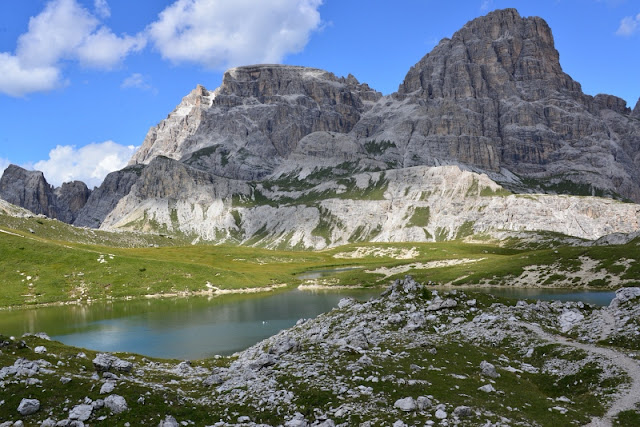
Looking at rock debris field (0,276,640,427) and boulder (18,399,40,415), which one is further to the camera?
rock debris field (0,276,640,427)

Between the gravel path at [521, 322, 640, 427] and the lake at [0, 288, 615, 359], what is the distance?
38.0 metres

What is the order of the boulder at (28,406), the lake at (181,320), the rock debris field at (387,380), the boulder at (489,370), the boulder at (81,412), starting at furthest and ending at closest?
the lake at (181,320) < the boulder at (489,370) < the rock debris field at (387,380) < the boulder at (28,406) < the boulder at (81,412)

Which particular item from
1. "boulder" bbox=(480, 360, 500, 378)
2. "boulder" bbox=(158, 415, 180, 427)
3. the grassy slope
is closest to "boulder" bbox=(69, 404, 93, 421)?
"boulder" bbox=(158, 415, 180, 427)

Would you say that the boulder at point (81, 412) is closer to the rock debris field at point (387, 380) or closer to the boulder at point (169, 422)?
the rock debris field at point (387, 380)

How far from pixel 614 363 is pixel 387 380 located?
46.6 feet

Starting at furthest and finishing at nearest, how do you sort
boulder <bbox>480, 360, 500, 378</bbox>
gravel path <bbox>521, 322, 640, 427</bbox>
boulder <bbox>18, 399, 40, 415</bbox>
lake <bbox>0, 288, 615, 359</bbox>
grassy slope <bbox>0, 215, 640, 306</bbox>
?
grassy slope <bbox>0, 215, 640, 306</bbox>
lake <bbox>0, 288, 615, 359</bbox>
boulder <bbox>480, 360, 500, 378</bbox>
gravel path <bbox>521, 322, 640, 427</bbox>
boulder <bbox>18, 399, 40, 415</bbox>

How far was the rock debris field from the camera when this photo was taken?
62.9ft

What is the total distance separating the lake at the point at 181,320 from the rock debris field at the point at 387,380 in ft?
75.4

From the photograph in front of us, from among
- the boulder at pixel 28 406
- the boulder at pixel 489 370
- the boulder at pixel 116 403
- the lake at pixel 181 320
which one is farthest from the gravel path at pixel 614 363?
the lake at pixel 181 320

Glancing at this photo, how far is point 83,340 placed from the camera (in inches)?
2510

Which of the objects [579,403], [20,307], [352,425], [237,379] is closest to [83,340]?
[20,307]

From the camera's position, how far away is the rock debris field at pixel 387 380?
19172mm

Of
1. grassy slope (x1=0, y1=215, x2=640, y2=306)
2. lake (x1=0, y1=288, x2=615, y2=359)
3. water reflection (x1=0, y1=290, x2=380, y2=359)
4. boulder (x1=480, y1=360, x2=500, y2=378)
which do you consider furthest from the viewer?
grassy slope (x1=0, y1=215, x2=640, y2=306)

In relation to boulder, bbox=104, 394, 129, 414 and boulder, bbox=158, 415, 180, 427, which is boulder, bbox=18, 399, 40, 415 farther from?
boulder, bbox=158, 415, 180, 427
